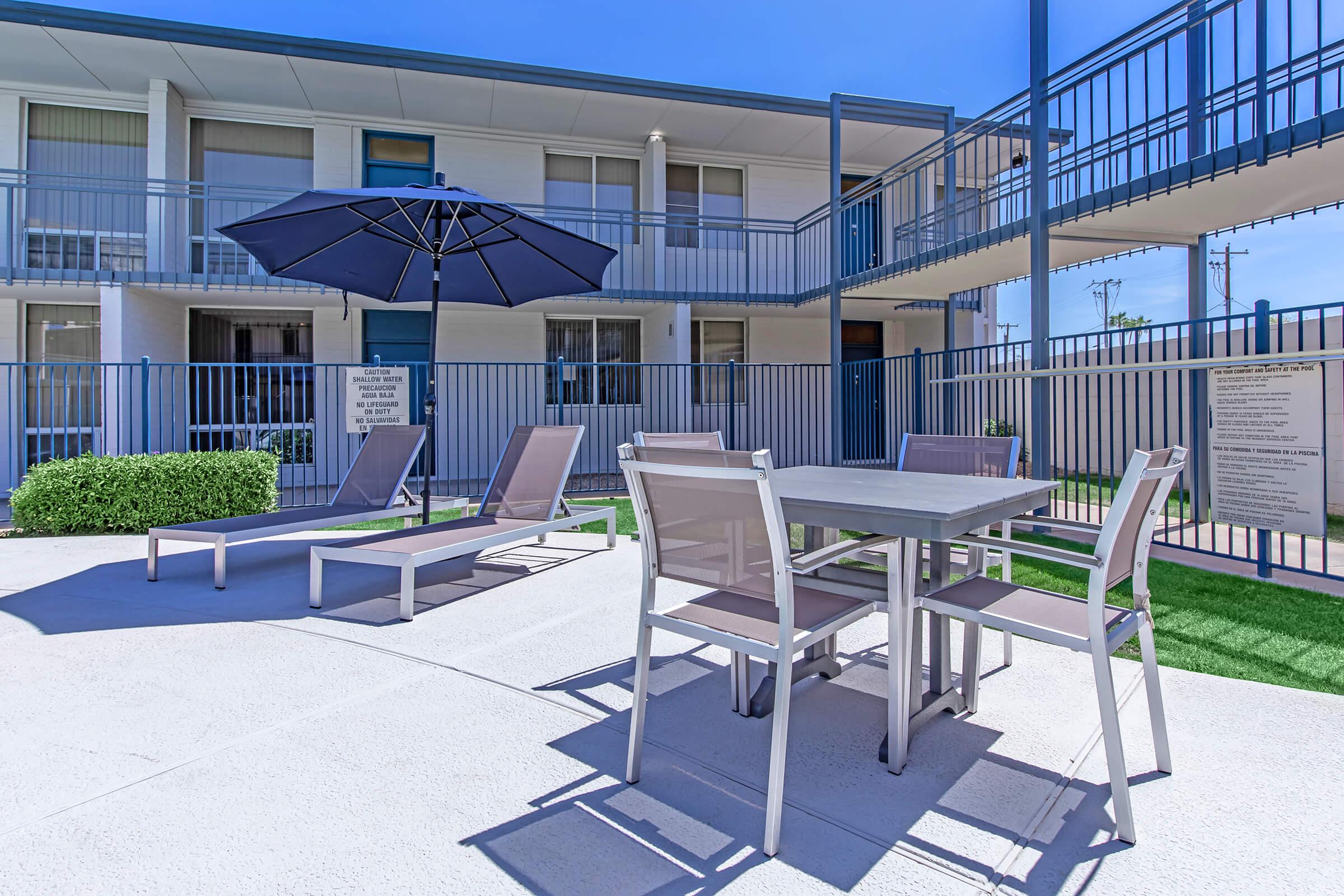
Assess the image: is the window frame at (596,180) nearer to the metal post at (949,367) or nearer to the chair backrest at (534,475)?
the metal post at (949,367)

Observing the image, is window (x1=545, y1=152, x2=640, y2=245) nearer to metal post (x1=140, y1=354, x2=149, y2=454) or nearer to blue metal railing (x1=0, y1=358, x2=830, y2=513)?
blue metal railing (x1=0, y1=358, x2=830, y2=513)

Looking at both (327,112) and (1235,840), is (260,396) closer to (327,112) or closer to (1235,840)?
(327,112)

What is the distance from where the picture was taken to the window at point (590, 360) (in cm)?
1230

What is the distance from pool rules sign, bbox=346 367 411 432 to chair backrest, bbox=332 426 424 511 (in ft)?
8.91

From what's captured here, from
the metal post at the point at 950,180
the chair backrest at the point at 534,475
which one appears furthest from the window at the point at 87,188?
the metal post at the point at 950,180

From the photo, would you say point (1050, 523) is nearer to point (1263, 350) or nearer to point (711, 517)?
point (711, 517)

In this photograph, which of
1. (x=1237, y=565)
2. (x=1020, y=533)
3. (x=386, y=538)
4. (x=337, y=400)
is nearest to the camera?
(x=386, y=538)

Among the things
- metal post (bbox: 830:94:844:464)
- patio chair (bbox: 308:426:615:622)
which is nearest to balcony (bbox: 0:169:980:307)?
metal post (bbox: 830:94:844:464)

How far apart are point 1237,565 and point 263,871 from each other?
6432 millimetres

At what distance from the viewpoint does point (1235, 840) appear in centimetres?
199

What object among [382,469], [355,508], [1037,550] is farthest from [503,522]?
[1037,550]

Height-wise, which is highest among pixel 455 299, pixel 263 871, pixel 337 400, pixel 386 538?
pixel 455 299

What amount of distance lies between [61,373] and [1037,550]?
43.0 feet

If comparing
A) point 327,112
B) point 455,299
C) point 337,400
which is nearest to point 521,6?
point 327,112
